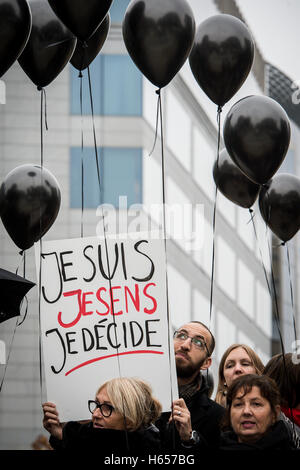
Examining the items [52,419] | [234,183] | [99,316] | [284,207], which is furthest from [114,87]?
[52,419]

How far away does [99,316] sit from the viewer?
462 centimetres

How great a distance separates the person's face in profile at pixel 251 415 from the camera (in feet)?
13.6

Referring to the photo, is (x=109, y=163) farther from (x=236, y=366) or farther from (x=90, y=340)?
(x=90, y=340)

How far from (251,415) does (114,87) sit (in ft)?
50.3

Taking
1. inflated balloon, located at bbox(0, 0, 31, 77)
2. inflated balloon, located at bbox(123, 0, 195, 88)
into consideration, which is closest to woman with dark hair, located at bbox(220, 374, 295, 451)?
inflated balloon, located at bbox(123, 0, 195, 88)

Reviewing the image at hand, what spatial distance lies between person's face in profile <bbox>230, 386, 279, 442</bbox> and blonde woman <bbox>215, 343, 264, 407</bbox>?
0.77 m

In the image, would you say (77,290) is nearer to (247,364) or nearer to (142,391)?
(142,391)

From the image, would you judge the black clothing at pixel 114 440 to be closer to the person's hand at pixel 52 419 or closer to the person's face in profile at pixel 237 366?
the person's hand at pixel 52 419

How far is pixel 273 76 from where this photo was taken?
2189 centimetres

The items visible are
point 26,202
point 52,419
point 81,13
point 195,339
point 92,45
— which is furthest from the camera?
point 26,202

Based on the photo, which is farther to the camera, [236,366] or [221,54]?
[236,366]

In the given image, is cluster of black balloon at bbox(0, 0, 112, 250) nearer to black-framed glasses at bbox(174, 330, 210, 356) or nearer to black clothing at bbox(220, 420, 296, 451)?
black-framed glasses at bbox(174, 330, 210, 356)

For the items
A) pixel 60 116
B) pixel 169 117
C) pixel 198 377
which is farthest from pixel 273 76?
pixel 198 377

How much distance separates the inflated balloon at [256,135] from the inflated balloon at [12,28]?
1084 mm
